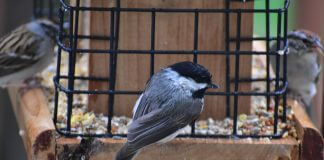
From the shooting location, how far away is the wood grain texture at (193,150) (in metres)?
3.73

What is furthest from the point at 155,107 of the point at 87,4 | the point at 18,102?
the point at 18,102

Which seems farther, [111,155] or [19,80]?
[19,80]

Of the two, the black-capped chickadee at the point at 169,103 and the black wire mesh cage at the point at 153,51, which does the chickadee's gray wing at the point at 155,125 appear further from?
the black wire mesh cage at the point at 153,51

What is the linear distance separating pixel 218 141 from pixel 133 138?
53 cm

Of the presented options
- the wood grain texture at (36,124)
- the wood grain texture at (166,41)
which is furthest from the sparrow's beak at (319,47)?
the wood grain texture at (36,124)

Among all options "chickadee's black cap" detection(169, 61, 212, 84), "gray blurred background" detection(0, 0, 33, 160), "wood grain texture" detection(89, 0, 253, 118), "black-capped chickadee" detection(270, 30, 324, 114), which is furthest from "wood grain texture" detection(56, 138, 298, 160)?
"gray blurred background" detection(0, 0, 33, 160)

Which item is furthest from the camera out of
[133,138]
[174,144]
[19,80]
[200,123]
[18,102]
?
[19,80]

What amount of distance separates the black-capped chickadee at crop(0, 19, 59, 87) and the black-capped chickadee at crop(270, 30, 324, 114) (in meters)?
1.86

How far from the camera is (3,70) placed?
5828mm

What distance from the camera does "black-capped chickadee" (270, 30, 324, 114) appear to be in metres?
5.32

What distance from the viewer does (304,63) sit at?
5461 millimetres

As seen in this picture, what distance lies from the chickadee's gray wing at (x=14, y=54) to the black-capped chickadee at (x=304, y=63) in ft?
6.60

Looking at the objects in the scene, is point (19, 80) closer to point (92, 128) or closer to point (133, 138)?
point (92, 128)

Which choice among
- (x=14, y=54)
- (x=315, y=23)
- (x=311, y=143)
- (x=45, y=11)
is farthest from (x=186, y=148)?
(x=315, y=23)
